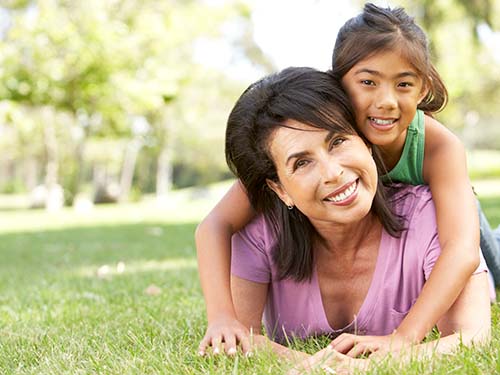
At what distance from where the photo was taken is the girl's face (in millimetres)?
2664

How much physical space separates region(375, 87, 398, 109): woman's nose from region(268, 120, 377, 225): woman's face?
0.23 metres

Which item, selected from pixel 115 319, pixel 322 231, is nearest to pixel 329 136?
pixel 322 231

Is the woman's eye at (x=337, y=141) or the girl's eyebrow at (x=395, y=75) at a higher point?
the girl's eyebrow at (x=395, y=75)

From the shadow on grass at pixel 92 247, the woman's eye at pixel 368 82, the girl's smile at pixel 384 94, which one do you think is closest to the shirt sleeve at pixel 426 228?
the girl's smile at pixel 384 94

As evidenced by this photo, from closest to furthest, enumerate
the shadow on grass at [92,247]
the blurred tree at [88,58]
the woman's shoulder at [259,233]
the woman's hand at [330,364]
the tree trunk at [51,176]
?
1. the woman's hand at [330,364]
2. the woman's shoulder at [259,233]
3. the shadow on grass at [92,247]
4. the blurred tree at [88,58]
5. the tree trunk at [51,176]

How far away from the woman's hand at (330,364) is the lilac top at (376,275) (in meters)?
0.49

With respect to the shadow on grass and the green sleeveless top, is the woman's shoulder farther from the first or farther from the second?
the shadow on grass

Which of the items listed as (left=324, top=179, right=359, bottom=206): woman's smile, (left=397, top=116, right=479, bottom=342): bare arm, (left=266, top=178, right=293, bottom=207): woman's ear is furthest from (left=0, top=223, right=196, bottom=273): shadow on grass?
(left=324, top=179, right=359, bottom=206): woman's smile

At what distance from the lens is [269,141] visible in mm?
2574

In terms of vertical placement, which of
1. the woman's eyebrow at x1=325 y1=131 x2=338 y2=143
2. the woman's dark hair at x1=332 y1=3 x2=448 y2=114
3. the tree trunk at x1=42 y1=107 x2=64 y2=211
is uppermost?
the woman's dark hair at x1=332 y1=3 x2=448 y2=114

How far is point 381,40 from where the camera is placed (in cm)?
277

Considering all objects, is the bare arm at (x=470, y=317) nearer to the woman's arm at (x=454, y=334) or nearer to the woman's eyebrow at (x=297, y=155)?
the woman's arm at (x=454, y=334)

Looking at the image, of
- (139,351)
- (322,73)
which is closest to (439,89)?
(322,73)

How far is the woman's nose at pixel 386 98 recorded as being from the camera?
2.66 meters
